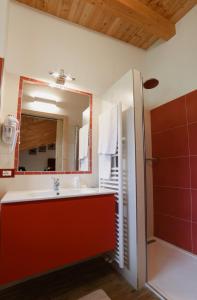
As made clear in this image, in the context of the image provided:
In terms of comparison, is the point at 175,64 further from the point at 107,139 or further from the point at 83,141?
the point at 83,141

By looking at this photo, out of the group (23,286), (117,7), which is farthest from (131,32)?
(23,286)

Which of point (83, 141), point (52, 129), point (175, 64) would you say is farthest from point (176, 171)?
point (52, 129)

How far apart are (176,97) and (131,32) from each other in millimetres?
1138

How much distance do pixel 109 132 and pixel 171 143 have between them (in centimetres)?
100

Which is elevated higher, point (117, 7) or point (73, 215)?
point (117, 7)

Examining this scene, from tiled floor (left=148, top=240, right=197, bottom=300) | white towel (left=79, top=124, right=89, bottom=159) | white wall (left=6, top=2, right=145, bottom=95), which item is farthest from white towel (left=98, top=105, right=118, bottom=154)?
tiled floor (left=148, top=240, right=197, bottom=300)

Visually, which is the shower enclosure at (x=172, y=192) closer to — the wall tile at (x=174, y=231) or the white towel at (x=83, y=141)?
the wall tile at (x=174, y=231)

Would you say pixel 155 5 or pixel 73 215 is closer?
pixel 73 215

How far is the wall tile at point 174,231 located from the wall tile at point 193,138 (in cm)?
86

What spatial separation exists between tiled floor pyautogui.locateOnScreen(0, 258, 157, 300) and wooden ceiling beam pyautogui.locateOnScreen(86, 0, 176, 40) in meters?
2.82

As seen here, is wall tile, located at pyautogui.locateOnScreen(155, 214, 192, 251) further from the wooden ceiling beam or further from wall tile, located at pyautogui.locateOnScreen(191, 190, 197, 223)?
the wooden ceiling beam

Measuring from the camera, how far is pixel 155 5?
2.10m

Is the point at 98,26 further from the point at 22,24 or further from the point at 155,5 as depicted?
the point at 22,24

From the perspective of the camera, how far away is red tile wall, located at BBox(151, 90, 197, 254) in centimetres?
202
